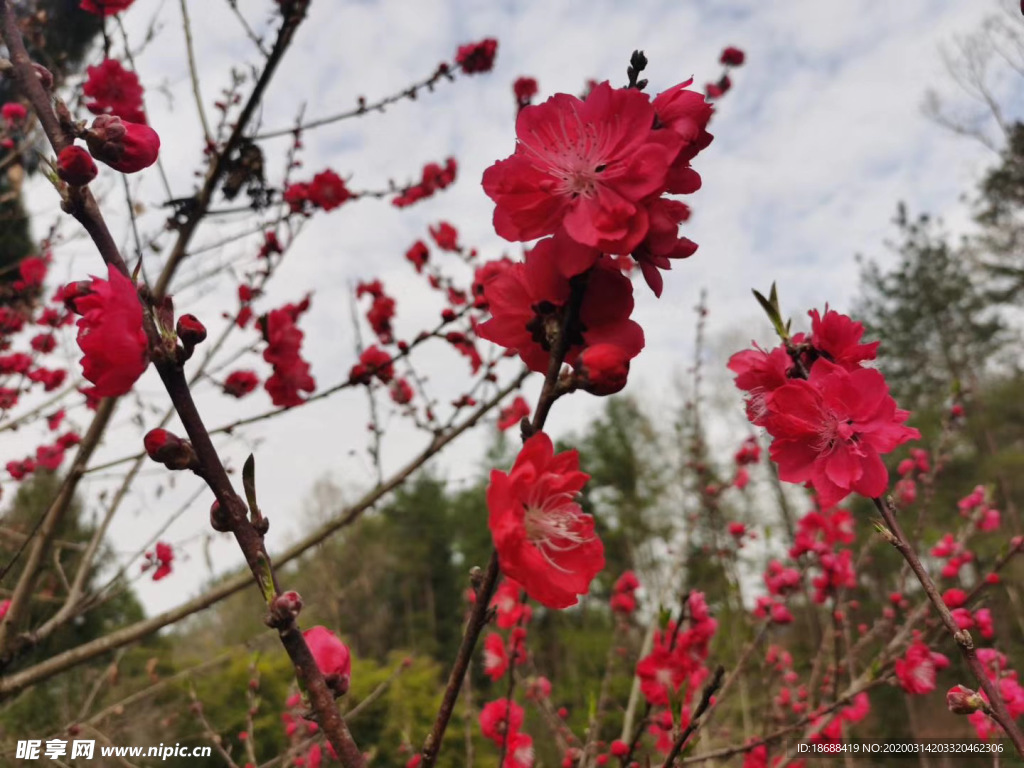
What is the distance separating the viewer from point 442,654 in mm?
19359

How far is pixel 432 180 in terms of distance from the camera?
417 centimetres

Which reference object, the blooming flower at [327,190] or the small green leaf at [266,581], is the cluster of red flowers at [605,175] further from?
the blooming flower at [327,190]

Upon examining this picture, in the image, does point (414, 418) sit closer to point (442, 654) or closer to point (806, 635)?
point (806, 635)

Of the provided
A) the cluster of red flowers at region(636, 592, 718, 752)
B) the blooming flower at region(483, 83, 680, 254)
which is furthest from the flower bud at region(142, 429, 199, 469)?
the cluster of red flowers at region(636, 592, 718, 752)

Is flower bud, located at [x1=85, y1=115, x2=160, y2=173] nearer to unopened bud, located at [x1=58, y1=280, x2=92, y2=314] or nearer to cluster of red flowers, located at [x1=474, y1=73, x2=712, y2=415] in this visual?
unopened bud, located at [x1=58, y1=280, x2=92, y2=314]

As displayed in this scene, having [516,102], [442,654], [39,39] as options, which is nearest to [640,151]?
[516,102]

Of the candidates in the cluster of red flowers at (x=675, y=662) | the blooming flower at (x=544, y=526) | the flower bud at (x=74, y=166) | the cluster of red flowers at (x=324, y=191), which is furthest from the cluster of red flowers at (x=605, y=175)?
the cluster of red flowers at (x=324, y=191)

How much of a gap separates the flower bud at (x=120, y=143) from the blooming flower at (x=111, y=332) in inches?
8.7

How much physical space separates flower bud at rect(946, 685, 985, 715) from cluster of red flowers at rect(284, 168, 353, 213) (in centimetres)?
308

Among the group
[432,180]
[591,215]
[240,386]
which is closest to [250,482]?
[591,215]

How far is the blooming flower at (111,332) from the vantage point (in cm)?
79

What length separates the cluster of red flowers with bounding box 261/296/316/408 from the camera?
1.93m

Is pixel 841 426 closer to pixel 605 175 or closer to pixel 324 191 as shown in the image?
pixel 605 175

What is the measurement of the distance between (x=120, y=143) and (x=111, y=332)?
0.31m
